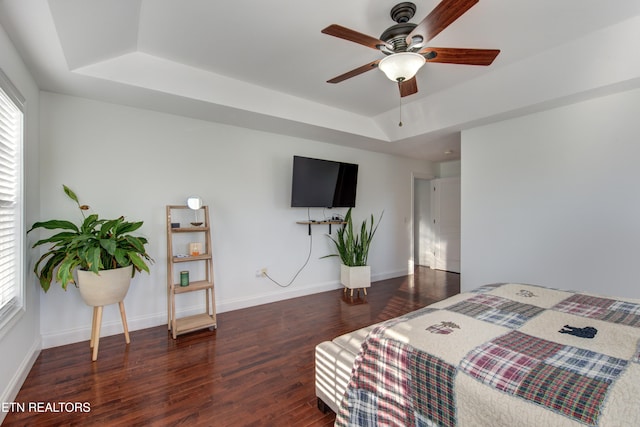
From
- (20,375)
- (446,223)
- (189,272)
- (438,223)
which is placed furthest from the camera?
(438,223)

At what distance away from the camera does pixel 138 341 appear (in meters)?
2.71

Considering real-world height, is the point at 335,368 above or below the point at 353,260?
below

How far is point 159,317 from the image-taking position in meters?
3.08

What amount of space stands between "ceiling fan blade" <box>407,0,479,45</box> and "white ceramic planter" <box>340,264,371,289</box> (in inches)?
114

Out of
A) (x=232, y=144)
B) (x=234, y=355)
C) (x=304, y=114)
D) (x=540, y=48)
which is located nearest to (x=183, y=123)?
(x=232, y=144)

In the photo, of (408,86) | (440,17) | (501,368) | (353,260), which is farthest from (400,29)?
(353,260)

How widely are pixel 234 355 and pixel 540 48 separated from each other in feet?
11.8

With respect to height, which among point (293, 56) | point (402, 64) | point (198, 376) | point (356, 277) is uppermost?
point (293, 56)

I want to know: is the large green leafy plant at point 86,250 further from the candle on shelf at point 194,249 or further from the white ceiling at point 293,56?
the white ceiling at point 293,56

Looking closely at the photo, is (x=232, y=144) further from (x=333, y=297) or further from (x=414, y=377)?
(x=414, y=377)

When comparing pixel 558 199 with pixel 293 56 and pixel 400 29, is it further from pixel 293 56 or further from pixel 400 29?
pixel 293 56

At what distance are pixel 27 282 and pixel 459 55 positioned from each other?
3503mm

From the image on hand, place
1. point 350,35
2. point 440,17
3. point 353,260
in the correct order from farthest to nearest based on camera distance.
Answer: point 353,260 → point 350,35 → point 440,17

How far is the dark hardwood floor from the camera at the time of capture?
174 centimetres
